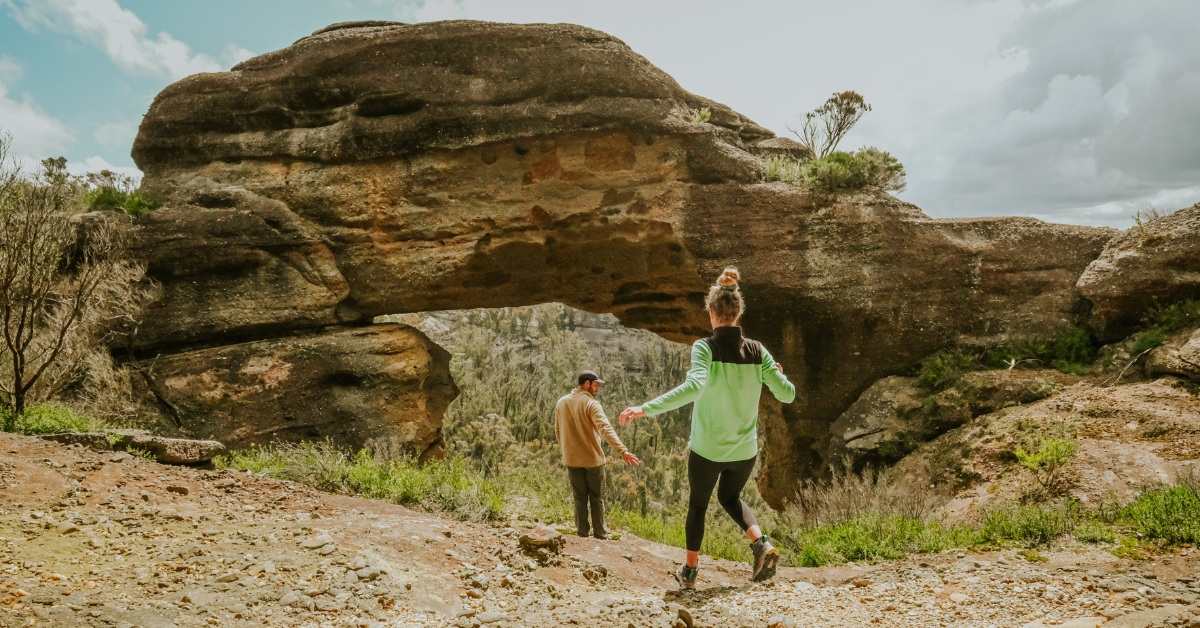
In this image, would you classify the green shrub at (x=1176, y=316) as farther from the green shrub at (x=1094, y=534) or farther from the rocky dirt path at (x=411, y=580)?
the rocky dirt path at (x=411, y=580)

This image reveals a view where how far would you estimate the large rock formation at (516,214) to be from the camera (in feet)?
33.5

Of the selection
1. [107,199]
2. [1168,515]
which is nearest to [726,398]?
[1168,515]

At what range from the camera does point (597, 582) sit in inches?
193

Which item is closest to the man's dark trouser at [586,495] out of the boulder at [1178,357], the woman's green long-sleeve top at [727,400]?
the woman's green long-sleeve top at [727,400]

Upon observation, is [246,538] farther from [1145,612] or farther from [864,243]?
[864,243]

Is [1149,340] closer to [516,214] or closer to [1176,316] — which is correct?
[1176,316]

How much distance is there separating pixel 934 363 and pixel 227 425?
1075cm

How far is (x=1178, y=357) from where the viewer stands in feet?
25.0

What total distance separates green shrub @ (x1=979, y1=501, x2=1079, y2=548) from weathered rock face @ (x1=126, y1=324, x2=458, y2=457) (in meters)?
8.47

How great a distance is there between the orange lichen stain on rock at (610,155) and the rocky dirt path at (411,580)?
669cm

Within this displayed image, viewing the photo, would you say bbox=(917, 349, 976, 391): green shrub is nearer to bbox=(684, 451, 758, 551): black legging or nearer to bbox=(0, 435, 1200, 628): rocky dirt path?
bbox=(0, 435, 1200, 628): rocky dirt path

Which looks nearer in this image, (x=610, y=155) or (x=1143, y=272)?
(x=1143, y=272)

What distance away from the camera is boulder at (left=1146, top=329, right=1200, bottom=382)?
7434 millimetres

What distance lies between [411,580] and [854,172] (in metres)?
9.03
